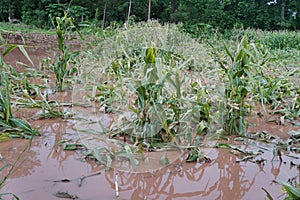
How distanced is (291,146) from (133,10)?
17.8 m

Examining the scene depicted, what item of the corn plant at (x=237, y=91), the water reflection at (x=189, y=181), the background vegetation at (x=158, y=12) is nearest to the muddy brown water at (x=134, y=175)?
the water reflection at (x=189, y=181)

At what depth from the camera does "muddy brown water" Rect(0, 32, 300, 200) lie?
3.87ft

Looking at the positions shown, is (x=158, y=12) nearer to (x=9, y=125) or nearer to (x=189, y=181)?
(x=9, y=125)

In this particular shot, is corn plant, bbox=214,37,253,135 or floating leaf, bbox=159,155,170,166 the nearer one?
floating leaf, bbox=159,155,170,166

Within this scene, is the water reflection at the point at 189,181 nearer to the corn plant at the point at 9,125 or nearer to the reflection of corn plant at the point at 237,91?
the reflection of corn plant at the point at 237,91

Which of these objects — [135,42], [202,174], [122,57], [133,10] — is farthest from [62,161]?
[133,10]

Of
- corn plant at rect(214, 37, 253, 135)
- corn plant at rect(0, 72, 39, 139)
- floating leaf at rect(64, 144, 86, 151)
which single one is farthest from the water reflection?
corn plant at rect(0, 72, 39, 139)

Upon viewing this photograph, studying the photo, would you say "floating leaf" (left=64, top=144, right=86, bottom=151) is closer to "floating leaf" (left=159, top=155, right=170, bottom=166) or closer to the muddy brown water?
the muddy brown water

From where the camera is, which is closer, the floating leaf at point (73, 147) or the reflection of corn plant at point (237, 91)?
the floating leaf at point (73, 147)

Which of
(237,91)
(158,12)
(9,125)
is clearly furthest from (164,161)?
(158,12)

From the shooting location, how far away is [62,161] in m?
1.42

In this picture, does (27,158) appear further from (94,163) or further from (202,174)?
(202,174)

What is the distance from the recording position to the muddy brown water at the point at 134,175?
3.87 ft

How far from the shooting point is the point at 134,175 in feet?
4.33
